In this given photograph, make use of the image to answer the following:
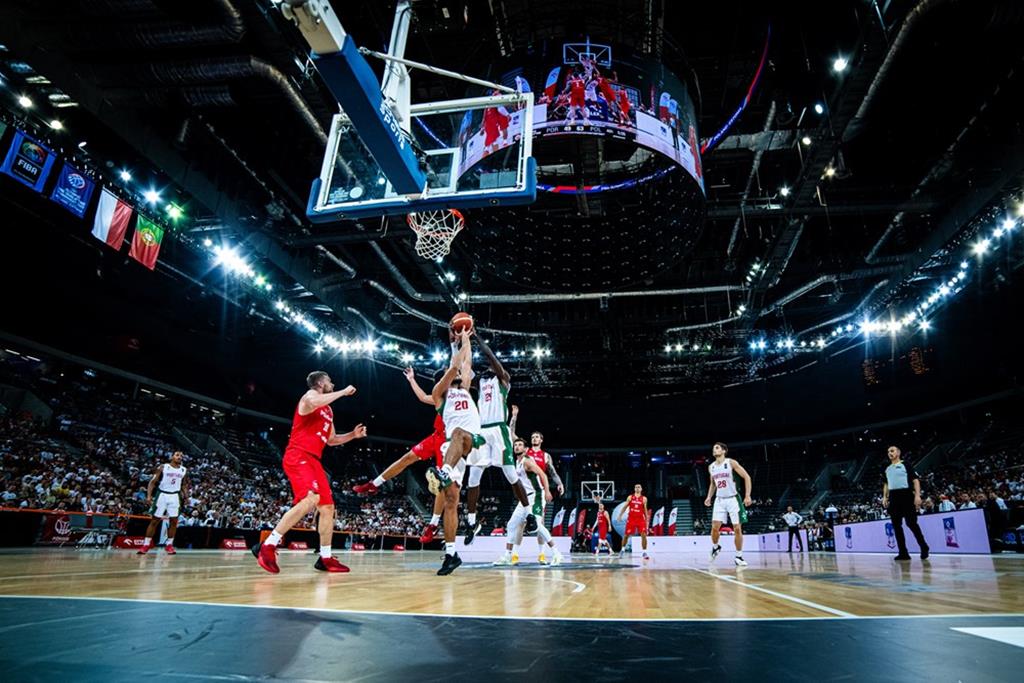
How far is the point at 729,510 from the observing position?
951cm

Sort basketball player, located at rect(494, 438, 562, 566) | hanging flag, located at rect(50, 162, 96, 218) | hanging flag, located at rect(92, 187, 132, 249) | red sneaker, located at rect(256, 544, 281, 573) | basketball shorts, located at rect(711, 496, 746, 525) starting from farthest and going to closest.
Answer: hanging flag, located at rect(92, 187, 132, 249) < hanging flag, located at rect(50, 162, 96, 218) < basketball shorts, located at rect(711, 496, 746, 525) < basketball player, located at rect(494, 438, 562, 566) < red sneaker, located at rect(256, 544, 281, 573)

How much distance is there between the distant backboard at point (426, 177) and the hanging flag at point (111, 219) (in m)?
7.68

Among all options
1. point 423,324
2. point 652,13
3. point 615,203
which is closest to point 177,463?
point 615,203

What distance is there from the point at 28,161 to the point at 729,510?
1406 cm

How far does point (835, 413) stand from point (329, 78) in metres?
33.3

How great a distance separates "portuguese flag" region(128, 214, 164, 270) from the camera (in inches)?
530

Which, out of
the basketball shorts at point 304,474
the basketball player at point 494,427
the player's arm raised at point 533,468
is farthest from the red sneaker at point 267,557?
the player's arm raised at point 533,468

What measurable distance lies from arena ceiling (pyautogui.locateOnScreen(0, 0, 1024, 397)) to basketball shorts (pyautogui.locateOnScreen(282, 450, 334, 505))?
7523mm

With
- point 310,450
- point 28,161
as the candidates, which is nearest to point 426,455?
point 310,450

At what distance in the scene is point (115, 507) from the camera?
16.2 meters

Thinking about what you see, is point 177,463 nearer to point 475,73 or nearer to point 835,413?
point 475,73

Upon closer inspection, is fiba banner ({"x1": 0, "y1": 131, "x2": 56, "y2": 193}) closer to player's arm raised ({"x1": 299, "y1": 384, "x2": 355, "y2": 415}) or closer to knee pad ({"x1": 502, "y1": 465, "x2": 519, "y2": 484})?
player's arm raised ({"x1": 299, "y1": 384, "x2": 355, "y2": 415})

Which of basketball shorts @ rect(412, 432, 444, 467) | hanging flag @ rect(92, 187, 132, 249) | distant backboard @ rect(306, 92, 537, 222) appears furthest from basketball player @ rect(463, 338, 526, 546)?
hanging flag @ rect(92, 187, 132, 249)

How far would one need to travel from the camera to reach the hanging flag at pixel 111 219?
480 inches
